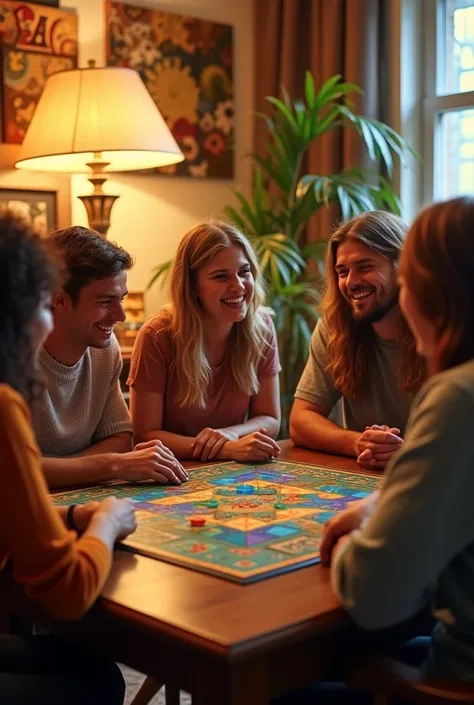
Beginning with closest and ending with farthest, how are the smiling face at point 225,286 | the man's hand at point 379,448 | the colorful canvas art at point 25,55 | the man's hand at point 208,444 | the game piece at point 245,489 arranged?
the game piece at point 245,489 → the man's hand at point 379,448 → the man's hand at point 208,444 → the smiling face at point 225,286 → the colorful canvas art at point 25,55

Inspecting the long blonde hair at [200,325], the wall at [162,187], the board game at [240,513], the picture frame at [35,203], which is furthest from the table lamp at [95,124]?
the board game at [240,513]

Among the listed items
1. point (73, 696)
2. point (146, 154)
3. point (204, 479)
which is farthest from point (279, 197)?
point (73, 696)

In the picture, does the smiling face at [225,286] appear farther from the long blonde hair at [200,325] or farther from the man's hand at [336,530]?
the man's hand at [336,530]

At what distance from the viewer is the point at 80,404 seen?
86.2 inches

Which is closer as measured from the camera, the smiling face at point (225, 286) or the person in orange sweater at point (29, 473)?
the person in orange sweater at point (29, 473)

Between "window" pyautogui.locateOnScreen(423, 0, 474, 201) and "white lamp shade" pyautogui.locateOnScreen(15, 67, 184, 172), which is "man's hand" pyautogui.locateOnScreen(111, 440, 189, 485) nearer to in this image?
"white lamp shade" pyautogui.locateOnScreen(15, 67, 184, 172)

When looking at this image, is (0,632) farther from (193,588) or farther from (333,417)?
(333,417)

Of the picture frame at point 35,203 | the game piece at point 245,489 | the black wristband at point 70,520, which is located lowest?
the game piece at point 245,489

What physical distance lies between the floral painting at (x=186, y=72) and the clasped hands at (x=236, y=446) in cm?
184

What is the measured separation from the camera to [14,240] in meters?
1.29

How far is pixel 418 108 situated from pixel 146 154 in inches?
46.2

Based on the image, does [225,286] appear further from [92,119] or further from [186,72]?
[186,72]

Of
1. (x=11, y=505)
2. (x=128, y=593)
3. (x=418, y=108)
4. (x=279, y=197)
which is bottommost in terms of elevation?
(x=128, y=593)

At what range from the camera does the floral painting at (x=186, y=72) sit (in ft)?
11.9
